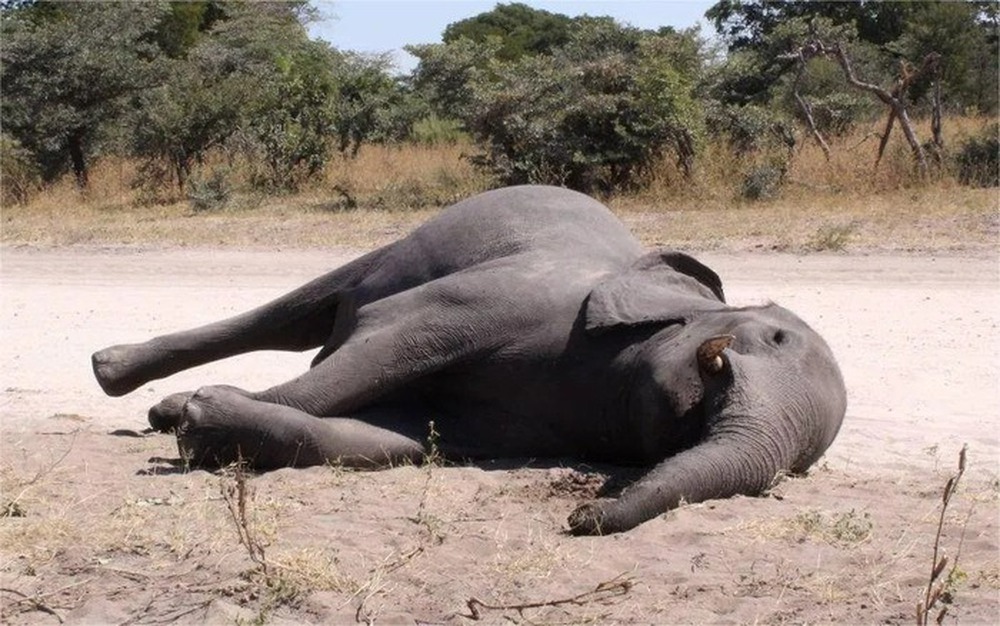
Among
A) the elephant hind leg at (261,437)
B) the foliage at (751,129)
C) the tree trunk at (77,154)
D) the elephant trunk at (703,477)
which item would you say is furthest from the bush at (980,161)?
the tree trunk at (77,154)

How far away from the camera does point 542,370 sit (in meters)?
5.87

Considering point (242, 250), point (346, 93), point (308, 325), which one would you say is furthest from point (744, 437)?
point (346, 93)

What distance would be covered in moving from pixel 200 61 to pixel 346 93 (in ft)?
22.2

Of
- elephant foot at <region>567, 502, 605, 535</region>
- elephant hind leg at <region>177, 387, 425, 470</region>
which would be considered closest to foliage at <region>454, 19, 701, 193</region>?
elephant hind leg at <region>177, 387, 425, 470</region>

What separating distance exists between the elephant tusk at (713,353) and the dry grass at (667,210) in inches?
383

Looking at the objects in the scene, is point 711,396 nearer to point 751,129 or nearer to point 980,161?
point 980,161

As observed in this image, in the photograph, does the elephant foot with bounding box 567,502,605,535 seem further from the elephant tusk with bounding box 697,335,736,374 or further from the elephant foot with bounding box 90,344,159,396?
the elephant foot with bounding box 90,344,159,396

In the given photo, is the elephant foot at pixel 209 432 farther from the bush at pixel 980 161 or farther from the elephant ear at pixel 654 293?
the bush at pixel 980 161

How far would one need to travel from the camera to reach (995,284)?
40.4ft

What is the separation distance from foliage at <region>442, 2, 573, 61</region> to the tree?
65.0 feet

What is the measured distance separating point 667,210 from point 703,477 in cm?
1301

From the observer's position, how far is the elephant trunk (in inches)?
187

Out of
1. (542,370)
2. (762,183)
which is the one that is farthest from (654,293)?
(762,183)

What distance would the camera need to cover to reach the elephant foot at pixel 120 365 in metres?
6.96
